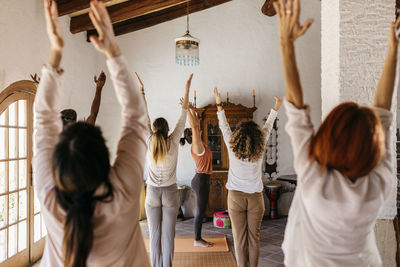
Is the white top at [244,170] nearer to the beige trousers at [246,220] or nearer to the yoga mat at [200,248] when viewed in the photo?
the beige trousers at [246,220]

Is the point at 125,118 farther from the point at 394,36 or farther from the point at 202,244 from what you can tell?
the point at 202,244

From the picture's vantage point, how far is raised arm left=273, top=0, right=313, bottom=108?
1.02m

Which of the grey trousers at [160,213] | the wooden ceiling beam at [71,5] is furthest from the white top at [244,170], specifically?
the wooden ceiling beam at [71,5]

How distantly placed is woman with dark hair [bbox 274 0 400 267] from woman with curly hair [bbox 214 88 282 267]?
58.6 inches

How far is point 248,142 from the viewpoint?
99.9 inches

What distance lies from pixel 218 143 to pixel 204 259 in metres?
2.38

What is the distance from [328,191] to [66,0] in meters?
4.21

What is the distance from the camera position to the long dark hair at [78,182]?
2.92 ft

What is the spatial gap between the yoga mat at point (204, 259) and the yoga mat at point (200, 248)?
120mm

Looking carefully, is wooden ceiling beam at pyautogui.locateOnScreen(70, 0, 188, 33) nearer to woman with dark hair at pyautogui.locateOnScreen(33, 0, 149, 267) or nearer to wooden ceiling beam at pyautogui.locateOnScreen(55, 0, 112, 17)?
wooden ceiling beam at pyautogui.locateOnScreen(55, 0, 112, 17)

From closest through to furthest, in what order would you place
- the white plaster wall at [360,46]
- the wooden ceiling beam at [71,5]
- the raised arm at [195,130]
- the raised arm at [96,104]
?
the white plaster wall at [360,46] < the raised arm at [96,104] < the raised arm at [195,130] < the wooden ceiling beam at [71,5]

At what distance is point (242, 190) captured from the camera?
264 centimetres

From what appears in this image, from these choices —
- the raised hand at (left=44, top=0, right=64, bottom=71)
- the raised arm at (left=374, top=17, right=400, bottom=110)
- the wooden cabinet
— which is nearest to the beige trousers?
the raised arm at (left=374, top=17, right=400, bottom=110)

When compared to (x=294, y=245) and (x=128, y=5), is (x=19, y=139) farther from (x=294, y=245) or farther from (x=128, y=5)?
(x=294, y=245)
